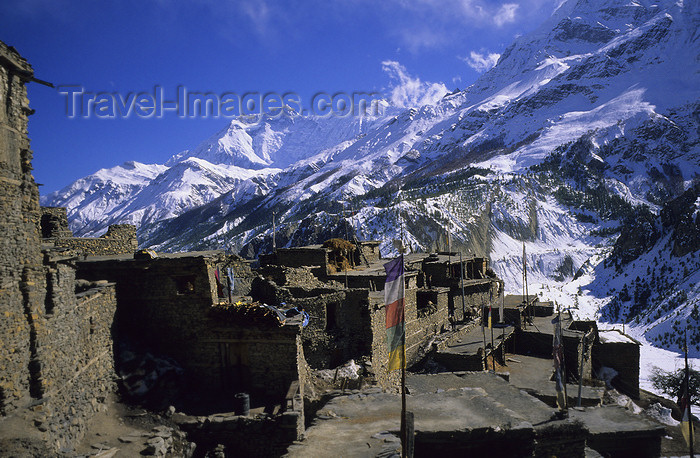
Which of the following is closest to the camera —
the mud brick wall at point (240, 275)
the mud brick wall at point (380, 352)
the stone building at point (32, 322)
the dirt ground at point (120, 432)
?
the stone building at point (32, 322)

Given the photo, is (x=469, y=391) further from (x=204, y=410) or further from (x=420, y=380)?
(x=204, y=410)

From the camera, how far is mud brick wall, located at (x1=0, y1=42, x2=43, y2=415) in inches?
469

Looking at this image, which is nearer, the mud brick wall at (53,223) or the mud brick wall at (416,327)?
the mud brick wall at (53,223)

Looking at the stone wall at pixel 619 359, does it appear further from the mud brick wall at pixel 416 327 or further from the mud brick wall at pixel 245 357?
the mud brick wall at pixel 245 357

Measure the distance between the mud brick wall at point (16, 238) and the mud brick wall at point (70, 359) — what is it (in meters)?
0.45

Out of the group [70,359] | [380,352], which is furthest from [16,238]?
[380,352]

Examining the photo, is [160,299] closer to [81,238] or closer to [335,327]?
[81,238]

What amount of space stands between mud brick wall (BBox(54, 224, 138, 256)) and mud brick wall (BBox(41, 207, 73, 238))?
3.04ft

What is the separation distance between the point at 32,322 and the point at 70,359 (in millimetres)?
1872

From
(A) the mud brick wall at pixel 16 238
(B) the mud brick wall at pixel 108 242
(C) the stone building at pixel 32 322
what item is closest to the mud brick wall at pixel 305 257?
(B) the mud brick wall at pixel 108 242

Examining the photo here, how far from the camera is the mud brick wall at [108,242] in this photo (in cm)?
2077

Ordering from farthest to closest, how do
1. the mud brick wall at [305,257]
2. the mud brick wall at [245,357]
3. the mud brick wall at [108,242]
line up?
the mud brick wall at [305,257]
the mud brick wall at [108,242]
the mud brick wall at [245,357]

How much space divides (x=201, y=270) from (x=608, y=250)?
479ft

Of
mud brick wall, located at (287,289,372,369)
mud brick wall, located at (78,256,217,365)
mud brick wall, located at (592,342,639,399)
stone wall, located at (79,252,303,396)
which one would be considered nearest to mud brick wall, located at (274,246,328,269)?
mud brick wall, located at (287,289,372,369)
